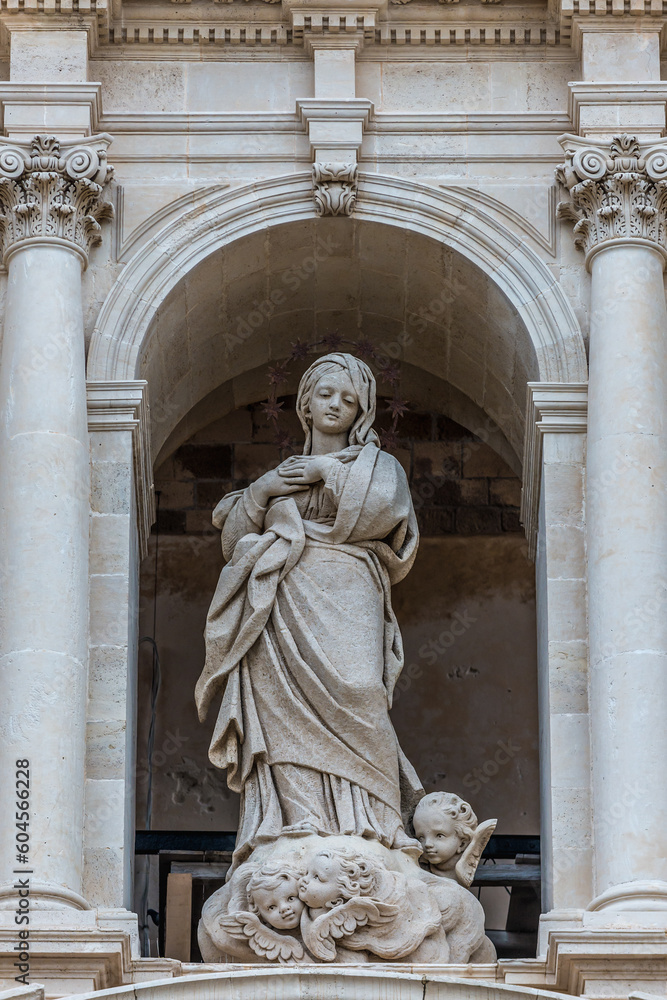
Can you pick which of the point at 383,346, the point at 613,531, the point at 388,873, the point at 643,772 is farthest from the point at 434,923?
the point at 383,346

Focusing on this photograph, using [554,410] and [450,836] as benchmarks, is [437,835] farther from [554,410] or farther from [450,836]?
[554,410]

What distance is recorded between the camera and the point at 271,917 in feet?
44.6

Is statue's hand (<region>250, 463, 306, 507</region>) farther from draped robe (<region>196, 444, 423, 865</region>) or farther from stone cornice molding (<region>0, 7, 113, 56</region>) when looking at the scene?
stone cornice molding (<region>0, 7, 113, 56</region>)

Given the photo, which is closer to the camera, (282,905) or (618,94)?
(282,905)

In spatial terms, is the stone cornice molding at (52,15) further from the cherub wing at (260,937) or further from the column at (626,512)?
the cherub wing at (260,937)

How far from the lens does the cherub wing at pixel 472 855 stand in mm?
14297

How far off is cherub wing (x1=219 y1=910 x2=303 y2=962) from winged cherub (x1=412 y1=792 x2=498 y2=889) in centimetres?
109

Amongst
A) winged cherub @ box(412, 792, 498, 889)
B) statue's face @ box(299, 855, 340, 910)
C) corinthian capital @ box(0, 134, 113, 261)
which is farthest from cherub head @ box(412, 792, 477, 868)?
corinthian capital @ box(0, 134, 113, 261)

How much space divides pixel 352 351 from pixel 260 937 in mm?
4672

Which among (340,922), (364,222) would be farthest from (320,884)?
(364,222)

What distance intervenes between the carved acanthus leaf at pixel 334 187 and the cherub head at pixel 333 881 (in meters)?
4.00

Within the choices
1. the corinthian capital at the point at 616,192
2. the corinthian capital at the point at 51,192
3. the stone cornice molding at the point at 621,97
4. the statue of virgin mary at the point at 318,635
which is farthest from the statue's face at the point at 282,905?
the stone cornice molding at the point at 621,97

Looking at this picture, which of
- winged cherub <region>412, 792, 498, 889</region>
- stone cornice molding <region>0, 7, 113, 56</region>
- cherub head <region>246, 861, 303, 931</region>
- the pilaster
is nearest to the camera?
cherub head <region>246, 861, 303, 931</region>

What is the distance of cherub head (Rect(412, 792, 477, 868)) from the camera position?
47.1ft
